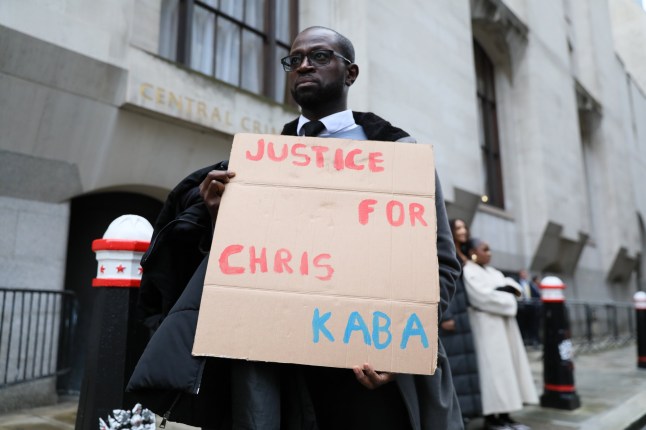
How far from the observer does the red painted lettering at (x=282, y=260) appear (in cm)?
145

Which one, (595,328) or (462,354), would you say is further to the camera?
(595,328)

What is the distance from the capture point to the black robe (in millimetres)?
1353

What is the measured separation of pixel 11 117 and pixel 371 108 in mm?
5523

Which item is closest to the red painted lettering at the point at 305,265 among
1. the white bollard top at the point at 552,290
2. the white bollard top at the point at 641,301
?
the white bollard top at the point at 552,290

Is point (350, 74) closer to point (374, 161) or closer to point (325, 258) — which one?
point (374, 161)

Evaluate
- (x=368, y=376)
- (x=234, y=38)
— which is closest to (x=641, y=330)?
(x=234, y=38)

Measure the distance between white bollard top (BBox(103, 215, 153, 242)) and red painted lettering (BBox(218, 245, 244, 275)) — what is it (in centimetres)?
91

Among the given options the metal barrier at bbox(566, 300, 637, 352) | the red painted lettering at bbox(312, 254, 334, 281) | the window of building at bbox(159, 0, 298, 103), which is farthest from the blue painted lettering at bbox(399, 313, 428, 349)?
the metal barrier at bbox(566, 300, 637, 352)

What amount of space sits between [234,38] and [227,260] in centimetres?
753

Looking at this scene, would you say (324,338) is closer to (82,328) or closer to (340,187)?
(340,187)

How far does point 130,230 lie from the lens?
2.24 m

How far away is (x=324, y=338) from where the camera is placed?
1.38m

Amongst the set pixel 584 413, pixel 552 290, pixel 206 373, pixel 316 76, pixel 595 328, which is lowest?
pixel 584 413

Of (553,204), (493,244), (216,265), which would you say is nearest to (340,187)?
(216,265)
